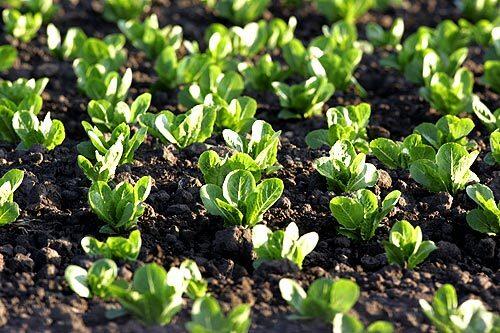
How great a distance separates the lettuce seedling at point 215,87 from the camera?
4125 millimetres

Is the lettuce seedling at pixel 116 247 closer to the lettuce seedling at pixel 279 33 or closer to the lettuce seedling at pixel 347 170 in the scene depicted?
the lettuce seedling at pixel 347 170

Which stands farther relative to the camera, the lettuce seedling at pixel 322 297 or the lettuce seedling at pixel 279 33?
the lettuce seedling at pixel 279 33

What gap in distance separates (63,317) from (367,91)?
2446mm

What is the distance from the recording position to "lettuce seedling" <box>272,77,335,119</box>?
4082mm

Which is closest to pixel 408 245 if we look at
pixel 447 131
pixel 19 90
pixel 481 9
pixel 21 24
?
pixel 447 131

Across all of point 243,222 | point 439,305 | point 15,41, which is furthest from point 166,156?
point 15,41

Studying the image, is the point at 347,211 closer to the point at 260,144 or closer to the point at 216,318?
the point at 260,144

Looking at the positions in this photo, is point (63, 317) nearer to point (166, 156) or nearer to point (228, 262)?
point (228, 262)

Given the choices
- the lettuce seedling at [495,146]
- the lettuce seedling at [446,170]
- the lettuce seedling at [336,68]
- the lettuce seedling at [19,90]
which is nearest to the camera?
the lettuce seedling at [446,170]

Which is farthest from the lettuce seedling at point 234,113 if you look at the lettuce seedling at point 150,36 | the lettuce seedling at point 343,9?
the lettuce seedling at point 343,9

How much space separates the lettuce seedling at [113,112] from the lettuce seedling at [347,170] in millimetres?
880

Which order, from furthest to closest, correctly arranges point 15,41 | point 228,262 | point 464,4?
1. point 464,4
2. point 15,41
3. point 228,262

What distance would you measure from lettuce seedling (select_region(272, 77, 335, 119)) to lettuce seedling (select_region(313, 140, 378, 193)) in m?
0.68

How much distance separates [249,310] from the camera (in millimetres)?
2748
